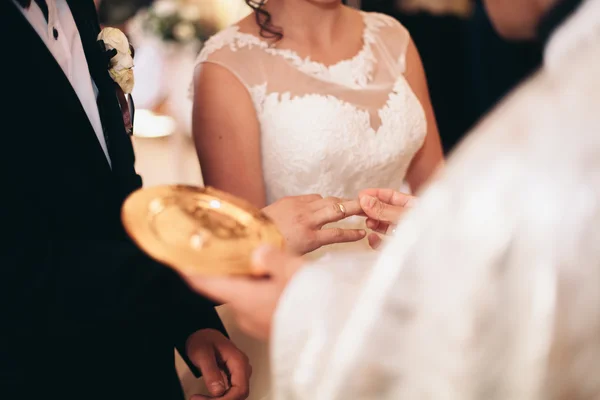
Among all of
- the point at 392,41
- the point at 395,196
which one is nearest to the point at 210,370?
the point at 395,196

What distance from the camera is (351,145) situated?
1707 millimetres

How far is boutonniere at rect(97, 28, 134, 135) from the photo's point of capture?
3.88 ft

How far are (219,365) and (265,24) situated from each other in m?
1.10

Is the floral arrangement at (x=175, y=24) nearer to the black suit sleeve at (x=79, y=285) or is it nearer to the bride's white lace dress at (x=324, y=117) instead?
the bride's white lace dress at (x=324, y=117)

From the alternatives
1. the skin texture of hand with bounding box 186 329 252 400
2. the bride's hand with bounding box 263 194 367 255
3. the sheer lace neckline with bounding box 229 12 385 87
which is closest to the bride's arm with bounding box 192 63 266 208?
the sheer lace neckline with bounding box 229 12 385 87

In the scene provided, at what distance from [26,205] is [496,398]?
0.74 meters

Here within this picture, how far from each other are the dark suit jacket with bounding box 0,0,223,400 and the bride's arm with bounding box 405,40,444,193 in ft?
3.86

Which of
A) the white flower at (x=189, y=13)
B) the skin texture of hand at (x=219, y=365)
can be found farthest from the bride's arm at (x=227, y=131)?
the white flower at (x=189, y=13)

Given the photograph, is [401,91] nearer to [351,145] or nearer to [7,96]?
[351,145]

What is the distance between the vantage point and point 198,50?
14.8 ft

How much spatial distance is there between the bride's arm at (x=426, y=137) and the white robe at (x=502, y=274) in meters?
1.20

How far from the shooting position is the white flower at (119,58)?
119 cm

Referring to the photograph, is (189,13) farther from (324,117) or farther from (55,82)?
(55,82)

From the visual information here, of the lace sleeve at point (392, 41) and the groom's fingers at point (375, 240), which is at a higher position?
the lace sleeve at point (392, 41)
